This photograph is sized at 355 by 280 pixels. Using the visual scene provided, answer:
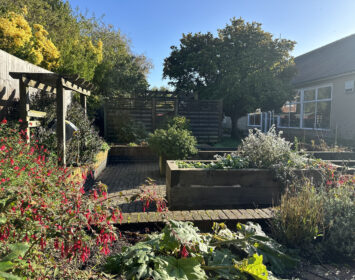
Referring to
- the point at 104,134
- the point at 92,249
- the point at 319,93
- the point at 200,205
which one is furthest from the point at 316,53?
the point at 92,249

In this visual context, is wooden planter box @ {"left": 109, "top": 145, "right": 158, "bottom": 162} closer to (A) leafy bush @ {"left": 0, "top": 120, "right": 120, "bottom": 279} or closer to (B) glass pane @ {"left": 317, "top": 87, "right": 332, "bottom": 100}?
(A) leafy bush @ {"left": 0, "top": 120, "right": 120, "bottom": 279}

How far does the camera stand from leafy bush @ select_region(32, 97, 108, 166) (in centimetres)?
505

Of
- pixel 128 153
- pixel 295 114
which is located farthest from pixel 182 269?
pixel 295 114

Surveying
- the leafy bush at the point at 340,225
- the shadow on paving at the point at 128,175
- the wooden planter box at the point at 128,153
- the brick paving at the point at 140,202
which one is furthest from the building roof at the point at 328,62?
the leafy bush at the point at 340,225

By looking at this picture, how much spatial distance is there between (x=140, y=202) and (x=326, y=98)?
38.2 ft

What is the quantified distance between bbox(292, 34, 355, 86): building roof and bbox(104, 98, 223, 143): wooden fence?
5195 millimetres

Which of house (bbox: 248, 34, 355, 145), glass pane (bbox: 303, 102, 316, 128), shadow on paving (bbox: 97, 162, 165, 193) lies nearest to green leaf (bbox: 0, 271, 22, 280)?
shadow on paving (bbox: 97, 162, 165, 193)

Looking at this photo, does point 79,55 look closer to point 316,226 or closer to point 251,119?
point 316,226

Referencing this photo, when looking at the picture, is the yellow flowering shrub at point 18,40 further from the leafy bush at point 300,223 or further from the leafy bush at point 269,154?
the leafy bush at point 300,223

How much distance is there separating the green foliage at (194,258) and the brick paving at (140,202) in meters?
0.31

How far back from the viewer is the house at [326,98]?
10914mm

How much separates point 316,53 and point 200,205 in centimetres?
1642

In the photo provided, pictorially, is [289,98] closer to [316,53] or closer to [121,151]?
[316,53]

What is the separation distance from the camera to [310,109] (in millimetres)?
13594
